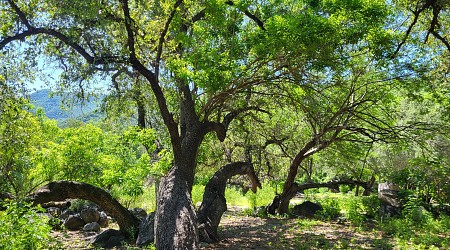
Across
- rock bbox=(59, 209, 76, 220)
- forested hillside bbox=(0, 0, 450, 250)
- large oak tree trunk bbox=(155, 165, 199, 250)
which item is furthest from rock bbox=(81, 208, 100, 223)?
large oak tree trunk bbox=(155, 165, 199, 250)

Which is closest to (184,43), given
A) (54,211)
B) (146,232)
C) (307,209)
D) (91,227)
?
(146,232)

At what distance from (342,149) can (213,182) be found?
16.9 feet

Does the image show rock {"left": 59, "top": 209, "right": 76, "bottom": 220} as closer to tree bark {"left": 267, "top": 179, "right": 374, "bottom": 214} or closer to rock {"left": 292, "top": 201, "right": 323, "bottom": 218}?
tree bark {"left": 267, "top": 179, "right": 374, "bottom": 214}

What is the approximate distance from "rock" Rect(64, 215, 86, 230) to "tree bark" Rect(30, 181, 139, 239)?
3.21 meters

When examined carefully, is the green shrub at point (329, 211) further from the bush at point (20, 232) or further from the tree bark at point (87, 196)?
the bush at point (20, 232)

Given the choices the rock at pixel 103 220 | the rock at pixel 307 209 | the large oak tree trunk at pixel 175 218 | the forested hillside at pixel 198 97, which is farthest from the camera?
the rock at pixel 307 209

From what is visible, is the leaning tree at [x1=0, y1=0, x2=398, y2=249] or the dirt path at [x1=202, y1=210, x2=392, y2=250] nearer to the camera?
the leaning tree at [x1=0, y1=0, x2=398, y2=249]

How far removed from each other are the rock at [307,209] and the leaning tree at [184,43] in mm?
6847

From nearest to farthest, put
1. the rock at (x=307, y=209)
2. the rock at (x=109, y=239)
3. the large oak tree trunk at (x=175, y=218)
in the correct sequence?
the large oak tree trunk at (x=175, y=218)
the rock at (x=109, y=239)
the rock at (x=307, y=209)

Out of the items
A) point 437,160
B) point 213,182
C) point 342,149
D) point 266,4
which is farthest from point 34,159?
point 437,160

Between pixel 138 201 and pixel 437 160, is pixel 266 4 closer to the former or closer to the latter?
pixel 437 160

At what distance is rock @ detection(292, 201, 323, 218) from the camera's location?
13969 mm

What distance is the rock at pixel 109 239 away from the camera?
833 centimetres

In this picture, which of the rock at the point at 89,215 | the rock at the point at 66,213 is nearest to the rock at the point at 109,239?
the rock at the point at 89,215
